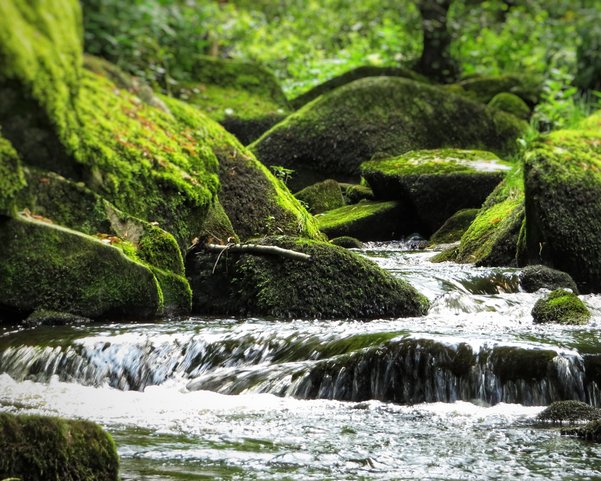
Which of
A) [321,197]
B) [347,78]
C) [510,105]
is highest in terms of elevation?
[347,78]

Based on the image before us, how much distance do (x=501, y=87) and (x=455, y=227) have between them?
7903 mm

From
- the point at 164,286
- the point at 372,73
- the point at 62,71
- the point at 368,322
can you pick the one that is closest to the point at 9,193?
the point at 164,286

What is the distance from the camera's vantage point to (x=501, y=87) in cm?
1944

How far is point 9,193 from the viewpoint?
6824 millimetres

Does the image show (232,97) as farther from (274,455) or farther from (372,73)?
(274,455)

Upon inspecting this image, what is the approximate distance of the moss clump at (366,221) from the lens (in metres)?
12.4

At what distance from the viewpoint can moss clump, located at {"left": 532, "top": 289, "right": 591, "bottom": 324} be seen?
7362mm

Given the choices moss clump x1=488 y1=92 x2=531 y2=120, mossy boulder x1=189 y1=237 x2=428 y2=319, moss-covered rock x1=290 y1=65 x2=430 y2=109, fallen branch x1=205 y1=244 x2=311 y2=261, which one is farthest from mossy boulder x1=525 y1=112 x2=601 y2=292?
moss-covered rock x1=290 y1=65 x2=430 y2=109

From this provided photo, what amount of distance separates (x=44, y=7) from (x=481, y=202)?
38.2 feet

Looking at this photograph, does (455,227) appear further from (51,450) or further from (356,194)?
(51,450)

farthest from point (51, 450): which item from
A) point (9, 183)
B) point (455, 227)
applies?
point (455, 227)

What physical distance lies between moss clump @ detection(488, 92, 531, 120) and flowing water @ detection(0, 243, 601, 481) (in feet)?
36.8

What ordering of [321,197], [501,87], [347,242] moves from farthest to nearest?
1. [501,87]
2. [321,197]
3. [347,242]

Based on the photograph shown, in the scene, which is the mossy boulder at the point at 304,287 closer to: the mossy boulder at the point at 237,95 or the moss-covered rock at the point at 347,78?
the mossy boulder at the point at 237,95
